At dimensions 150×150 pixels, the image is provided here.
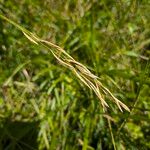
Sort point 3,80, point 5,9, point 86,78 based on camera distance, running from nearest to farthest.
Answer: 1. point 86,78
2. point 3,80
3. point 5,9

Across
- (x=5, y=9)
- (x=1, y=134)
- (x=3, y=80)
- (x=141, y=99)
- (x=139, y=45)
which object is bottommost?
(x=141, y=99)

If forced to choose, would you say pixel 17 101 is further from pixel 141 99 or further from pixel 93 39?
pixel 141 99

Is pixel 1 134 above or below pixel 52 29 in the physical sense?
below

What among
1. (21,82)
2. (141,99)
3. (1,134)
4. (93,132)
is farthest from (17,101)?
(141,99)

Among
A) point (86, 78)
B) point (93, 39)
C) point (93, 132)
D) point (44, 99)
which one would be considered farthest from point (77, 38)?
point (86, 78)

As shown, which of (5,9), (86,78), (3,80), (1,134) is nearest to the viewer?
(86,78)

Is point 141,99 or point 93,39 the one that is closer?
point 141,99
